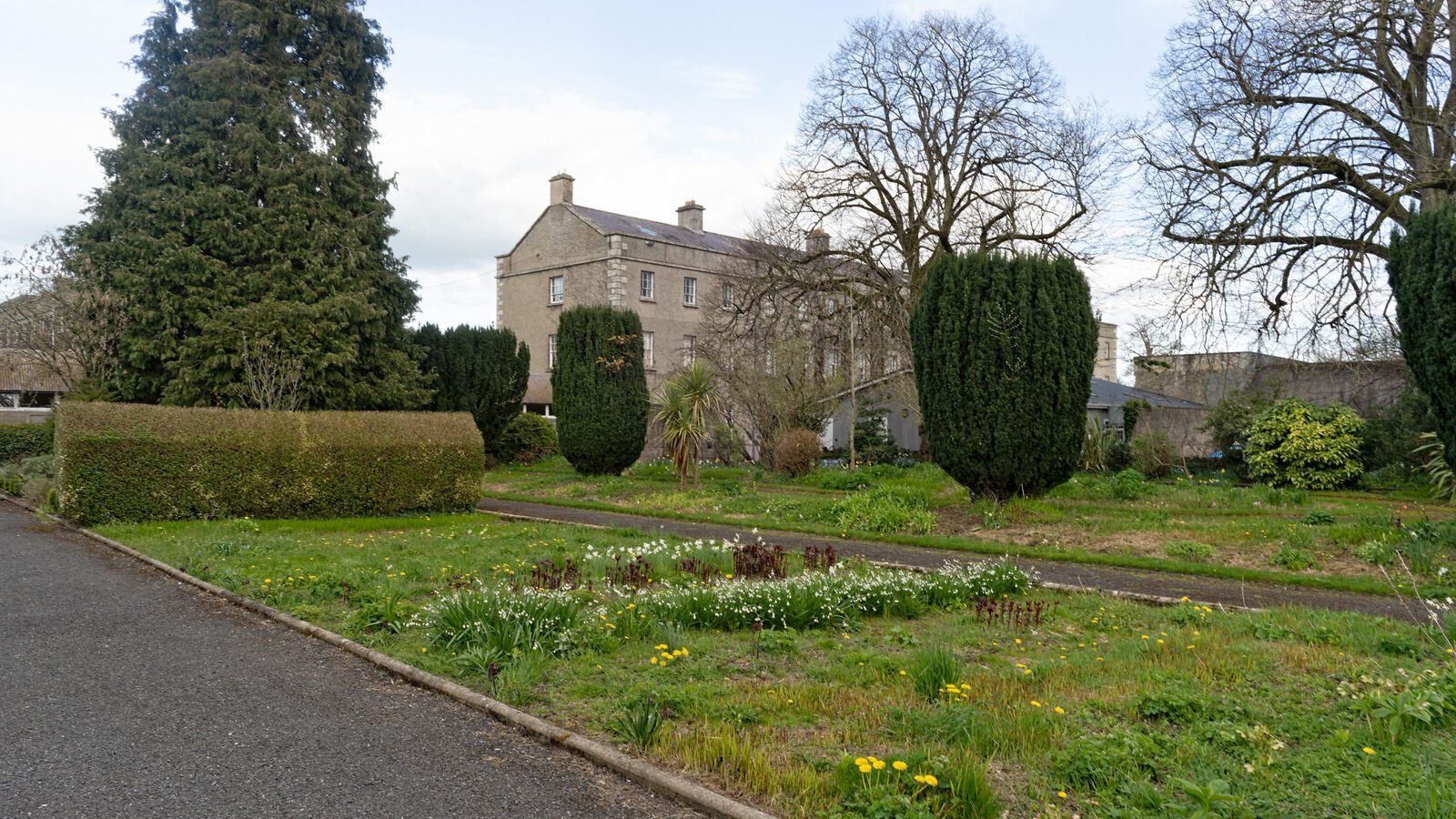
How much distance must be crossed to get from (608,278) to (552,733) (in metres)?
33.0

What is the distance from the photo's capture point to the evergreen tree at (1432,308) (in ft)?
32.7

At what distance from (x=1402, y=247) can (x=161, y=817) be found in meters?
13.1

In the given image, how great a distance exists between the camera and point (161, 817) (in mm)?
3766

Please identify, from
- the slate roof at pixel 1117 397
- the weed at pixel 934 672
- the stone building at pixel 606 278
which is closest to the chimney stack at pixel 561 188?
the stone building at pixel 606 278

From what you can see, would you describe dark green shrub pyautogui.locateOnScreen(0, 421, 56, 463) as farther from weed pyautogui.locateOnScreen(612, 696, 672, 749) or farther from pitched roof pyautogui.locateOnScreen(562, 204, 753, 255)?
weed pyautogui.locateOnScreen(612, 696, 672, 749)

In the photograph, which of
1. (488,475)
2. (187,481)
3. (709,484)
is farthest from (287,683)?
(488,475)

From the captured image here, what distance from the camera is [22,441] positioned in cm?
2727

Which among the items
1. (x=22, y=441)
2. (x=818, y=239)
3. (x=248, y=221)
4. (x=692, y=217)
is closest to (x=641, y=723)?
(x=248, y=221)

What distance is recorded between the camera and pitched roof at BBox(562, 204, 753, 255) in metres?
37.9

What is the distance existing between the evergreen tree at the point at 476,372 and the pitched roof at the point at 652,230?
10.1 metres

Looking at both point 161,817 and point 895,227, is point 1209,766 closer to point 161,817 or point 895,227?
point 161,817

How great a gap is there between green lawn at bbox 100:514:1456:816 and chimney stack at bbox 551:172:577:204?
3212 centimetres

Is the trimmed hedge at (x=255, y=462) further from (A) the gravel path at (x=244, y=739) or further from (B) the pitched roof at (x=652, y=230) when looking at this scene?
(B) the pitched roof at (x=652, y=230)

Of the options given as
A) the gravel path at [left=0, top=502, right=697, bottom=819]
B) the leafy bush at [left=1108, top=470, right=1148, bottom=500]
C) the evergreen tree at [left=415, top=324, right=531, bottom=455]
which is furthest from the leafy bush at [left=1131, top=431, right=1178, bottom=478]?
the gravel path at [left=0, top=502, right=697, bottom=819]
